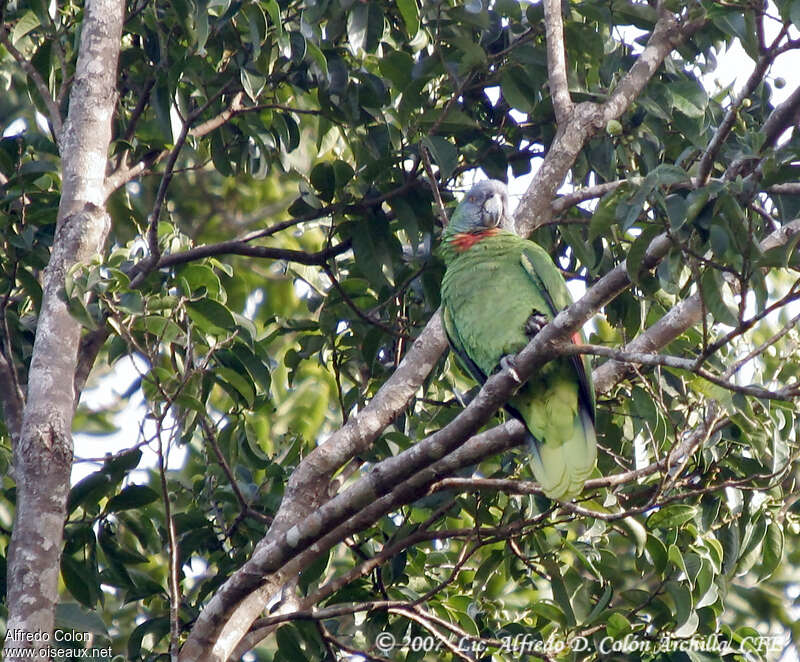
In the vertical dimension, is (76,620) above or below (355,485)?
below

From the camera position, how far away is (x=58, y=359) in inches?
117

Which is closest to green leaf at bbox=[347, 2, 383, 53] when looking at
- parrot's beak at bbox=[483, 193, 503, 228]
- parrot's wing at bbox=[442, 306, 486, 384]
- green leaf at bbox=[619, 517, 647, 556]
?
parrot's beak at bbox=[483, 193, 503, 228]

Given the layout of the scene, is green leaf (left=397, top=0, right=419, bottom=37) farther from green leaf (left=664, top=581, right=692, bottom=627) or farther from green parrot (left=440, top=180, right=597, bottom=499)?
green leaf (left=664, top=581, right=692, bottom=627)

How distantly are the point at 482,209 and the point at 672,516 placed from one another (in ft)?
4.73

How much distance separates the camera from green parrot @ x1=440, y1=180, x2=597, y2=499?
3.16 metres

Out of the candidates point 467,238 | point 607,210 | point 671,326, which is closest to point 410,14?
point 467,238

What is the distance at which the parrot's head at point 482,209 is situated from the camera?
12.6 feet

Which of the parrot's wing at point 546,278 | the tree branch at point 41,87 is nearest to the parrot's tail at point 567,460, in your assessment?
the parrot's wing at point 546,278

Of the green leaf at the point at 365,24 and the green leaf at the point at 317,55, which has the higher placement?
the green leaf at the point at 365,24

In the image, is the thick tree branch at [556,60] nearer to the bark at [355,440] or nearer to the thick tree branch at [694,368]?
the bark at [355,440]

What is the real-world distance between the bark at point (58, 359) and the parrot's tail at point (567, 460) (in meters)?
1.42

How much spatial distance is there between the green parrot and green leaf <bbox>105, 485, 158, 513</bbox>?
1.15m

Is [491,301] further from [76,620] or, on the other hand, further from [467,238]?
[76,620]

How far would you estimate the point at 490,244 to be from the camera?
3.62 metres
